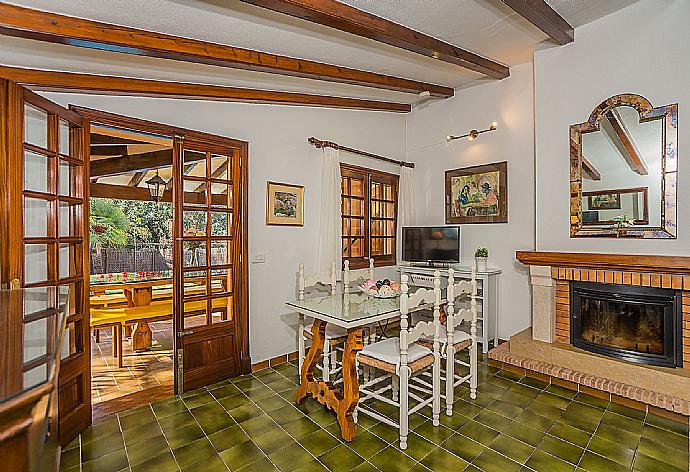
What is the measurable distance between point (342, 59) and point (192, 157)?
1.62 m

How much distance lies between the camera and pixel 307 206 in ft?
14.7

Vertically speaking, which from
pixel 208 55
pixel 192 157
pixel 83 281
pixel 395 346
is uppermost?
pixel 208 55

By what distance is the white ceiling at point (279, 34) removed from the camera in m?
2.34

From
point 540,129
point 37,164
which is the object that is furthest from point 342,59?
point 37,164

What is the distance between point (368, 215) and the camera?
527cm

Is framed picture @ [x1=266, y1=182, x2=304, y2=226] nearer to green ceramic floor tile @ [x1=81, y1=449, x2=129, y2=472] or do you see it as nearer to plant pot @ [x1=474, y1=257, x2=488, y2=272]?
plant pot @ [x1=474, y1=257, x2=488, y2=272]

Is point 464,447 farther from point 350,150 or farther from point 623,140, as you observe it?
point 350,150

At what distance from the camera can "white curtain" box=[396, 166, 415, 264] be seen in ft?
18.4

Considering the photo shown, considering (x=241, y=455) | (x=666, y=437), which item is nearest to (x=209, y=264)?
(x=241, y=455)

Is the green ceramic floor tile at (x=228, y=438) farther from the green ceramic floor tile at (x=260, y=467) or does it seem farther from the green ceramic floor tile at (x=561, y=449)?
the green ceramic floor tile at (x=561, y=449)

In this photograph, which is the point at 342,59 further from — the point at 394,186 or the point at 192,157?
the point at 394,186

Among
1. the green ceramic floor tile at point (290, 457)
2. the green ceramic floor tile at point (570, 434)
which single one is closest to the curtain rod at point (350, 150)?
the green ceramic floor tile at point (290, 457)

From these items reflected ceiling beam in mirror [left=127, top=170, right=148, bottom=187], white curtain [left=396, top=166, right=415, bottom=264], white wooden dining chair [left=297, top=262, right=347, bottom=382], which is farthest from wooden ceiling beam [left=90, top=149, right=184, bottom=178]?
white curtain [left=396, top=166, right=415, bottom=264]

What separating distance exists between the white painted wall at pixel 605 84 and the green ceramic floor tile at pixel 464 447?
6.92ft
